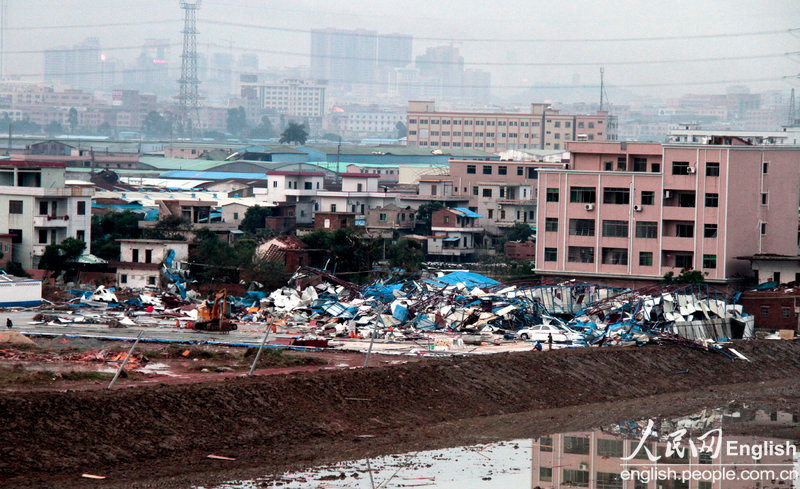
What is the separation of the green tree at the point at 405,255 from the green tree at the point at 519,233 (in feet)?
26.7

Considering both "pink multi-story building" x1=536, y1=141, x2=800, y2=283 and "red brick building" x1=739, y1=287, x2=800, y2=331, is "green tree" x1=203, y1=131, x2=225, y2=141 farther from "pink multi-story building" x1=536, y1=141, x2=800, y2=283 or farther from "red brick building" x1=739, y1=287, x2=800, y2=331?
"red brick building" x1=739, y1=287, x2=800, y2=331

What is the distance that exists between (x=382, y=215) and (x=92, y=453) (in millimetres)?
33242

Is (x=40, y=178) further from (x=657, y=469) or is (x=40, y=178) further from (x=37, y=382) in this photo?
(x=657, y=469)

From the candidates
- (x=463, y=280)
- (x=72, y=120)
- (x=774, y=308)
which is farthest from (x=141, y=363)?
(x=72, y=120)

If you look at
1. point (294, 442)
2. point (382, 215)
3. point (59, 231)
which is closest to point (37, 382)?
point (294, 442)

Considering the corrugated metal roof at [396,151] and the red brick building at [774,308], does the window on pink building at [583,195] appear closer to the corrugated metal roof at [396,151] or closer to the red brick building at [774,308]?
the red brick building at [774,308]

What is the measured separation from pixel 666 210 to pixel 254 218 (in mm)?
17266

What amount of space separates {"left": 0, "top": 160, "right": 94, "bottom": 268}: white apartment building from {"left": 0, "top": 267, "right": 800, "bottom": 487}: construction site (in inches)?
194

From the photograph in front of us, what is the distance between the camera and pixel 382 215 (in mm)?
44562

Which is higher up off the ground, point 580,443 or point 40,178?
point 40,178

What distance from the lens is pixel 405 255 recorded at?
112ft

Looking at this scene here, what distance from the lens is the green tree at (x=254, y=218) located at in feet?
136

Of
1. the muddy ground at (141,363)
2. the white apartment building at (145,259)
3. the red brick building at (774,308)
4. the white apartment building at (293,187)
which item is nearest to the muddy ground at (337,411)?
the muddy ground at (141,363)

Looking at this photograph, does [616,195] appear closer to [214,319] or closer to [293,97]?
[214,319]
